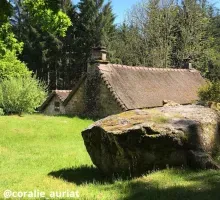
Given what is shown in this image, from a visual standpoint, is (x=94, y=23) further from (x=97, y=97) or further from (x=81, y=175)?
(x=81, y=175)

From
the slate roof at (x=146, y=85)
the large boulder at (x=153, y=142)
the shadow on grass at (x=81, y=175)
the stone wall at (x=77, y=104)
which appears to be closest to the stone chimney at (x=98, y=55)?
the slate roof at (x=146, y=85)

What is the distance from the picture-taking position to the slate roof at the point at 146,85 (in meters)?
21.3

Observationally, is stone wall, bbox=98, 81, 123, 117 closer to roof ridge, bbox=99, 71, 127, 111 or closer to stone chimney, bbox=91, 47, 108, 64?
roof ridge, bbox=99, 71, 127, 111

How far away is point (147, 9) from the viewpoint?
39.2m

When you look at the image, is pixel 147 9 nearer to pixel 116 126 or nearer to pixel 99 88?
→ pixel 99 88

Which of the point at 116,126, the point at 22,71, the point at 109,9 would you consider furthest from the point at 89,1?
A: the point at 116,126

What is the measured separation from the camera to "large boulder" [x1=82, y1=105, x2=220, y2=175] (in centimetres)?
725

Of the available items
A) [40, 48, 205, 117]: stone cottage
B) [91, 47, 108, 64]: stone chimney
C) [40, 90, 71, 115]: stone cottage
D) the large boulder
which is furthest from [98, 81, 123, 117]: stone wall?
the large boulder

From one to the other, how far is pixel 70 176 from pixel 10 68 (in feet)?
87.9

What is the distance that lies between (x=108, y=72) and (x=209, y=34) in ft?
81.2

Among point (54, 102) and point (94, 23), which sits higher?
point (94, 23)

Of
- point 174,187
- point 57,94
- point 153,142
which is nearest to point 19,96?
point 57,94

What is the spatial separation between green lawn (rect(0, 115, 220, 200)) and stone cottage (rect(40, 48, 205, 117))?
18.2ft

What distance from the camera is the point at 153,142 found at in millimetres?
7238
